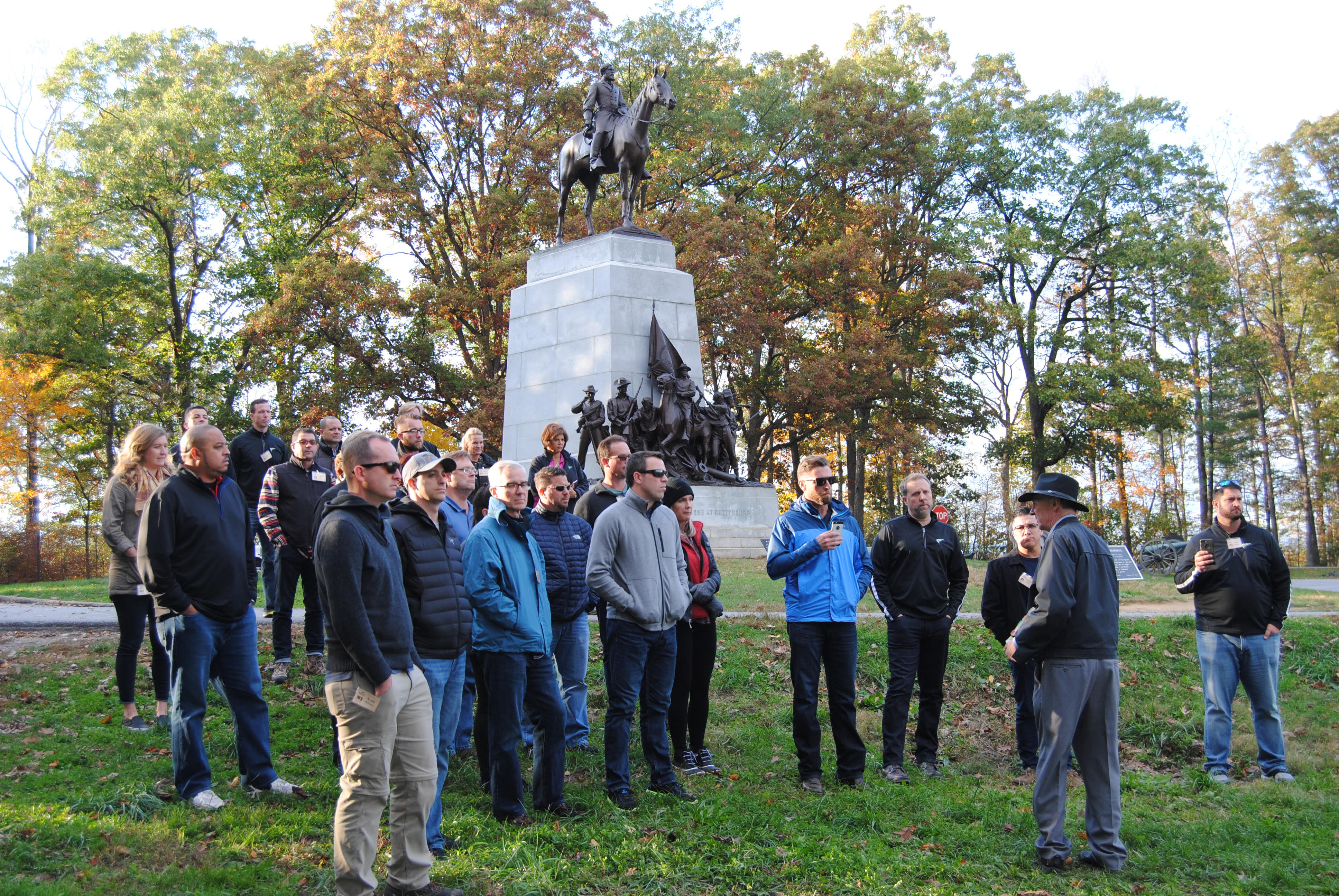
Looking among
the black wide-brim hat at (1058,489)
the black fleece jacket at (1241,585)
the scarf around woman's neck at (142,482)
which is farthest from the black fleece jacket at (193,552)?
the black fleece jacket at (1241,585)

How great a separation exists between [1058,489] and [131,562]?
552 centimetres

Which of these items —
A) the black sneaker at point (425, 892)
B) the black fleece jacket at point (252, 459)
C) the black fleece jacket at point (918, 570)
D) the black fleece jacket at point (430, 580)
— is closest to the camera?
the black sneaker at point (425, 892)

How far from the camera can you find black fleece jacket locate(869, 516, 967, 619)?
643 cm

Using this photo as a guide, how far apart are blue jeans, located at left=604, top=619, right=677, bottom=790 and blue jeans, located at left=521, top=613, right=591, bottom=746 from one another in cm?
47

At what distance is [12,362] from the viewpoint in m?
25.3

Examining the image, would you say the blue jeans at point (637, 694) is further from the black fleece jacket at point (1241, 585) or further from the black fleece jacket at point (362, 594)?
the black fleece jacket at point (1241, 585)

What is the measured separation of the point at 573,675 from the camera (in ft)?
20.5

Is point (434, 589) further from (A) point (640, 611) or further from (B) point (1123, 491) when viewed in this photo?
(B) point (1123, 491)

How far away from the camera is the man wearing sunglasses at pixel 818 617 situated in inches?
234

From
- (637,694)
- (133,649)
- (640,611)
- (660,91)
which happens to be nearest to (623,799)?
(637,694)

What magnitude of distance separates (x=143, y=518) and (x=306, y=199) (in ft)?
85.9

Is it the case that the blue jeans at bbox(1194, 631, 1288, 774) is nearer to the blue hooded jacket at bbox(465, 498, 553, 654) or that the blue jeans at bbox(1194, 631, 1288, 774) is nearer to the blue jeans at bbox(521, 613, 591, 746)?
the blue jeans at bbox(521, 613, 591, 746)

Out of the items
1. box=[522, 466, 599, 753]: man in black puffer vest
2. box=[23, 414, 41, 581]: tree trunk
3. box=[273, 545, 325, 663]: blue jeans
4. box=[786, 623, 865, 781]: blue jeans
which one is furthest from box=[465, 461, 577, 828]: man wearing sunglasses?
box=[23, 414, 41, 581]: tree trunk

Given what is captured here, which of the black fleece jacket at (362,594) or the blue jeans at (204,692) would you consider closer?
the black fleece jacket at (362,594)
